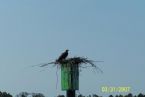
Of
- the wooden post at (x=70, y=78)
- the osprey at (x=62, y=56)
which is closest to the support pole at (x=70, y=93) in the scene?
the wooden post at (x=70, y=78)

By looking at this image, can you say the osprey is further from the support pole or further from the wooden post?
the support pole

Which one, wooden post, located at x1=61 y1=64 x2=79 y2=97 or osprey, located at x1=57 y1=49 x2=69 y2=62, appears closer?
wooden post, located at x1=61 y1=64 x2=79 y2=97

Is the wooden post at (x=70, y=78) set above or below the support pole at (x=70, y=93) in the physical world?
above

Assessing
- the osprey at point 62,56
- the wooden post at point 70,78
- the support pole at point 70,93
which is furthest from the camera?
the osprey at point 62,56

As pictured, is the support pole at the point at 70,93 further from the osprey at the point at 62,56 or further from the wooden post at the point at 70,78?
the osprey at the point at 62,56

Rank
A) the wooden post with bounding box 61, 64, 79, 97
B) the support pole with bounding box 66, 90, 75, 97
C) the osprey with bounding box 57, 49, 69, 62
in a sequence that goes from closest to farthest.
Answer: the support pole with bounding box 66, 90, 75, 97 < the wooden post with bounding box 61, 64, 79, 97 < the osprey with bounding box 57, 49, 69, 62

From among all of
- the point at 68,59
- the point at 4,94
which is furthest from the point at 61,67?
the point at 4,94

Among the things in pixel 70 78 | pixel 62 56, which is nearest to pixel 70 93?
pixel 70 78

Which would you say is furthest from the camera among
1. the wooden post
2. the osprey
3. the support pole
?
the osprey

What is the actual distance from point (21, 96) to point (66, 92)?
41267 millimetres

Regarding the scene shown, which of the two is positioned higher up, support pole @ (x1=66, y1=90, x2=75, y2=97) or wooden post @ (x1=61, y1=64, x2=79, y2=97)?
wooden post @ (x1=61, y1=64, x2=79, y2=97)

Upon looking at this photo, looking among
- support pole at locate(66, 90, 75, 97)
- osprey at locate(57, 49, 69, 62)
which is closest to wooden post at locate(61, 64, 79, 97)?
support pole at locate(66, 90, 75, 97)

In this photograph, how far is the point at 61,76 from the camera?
23.0 meters

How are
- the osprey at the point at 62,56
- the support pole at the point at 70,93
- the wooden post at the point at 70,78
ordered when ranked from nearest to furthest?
the support pole at the point at 70,93, the wooden post at the point at 70,78, the osprey at the point at 62,56
